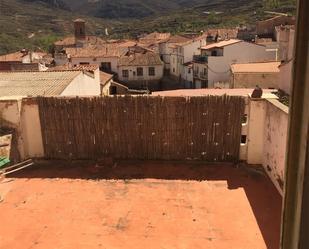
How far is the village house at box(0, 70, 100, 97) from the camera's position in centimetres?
1482

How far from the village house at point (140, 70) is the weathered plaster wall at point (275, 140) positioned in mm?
35937

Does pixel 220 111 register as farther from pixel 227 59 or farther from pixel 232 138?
pixel 227 59

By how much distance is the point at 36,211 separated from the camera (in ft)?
26.5

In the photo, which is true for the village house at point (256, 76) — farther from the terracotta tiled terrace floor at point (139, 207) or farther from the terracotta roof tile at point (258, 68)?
the terracotta tiled terrace floor at point (139, 207)

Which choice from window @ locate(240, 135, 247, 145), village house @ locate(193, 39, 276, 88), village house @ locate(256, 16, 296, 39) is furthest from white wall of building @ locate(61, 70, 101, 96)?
village house @ locate(256, 16, 296, 39)

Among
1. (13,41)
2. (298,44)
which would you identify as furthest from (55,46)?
(298,44)

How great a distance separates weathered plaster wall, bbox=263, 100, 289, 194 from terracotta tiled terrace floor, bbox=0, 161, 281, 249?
1.03ft

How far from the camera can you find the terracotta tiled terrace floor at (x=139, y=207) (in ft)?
22.5

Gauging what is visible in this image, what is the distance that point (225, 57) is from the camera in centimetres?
3556

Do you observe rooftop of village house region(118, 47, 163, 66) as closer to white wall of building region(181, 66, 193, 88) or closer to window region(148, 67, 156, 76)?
window region(148, 67, 156, 76)

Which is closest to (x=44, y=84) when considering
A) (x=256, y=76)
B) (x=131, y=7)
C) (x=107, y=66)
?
(x=256, y=76)

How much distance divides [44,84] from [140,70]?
2933 cm

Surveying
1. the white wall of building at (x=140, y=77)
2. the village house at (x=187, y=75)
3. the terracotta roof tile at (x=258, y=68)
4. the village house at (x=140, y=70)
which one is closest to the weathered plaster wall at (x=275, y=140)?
the terracotta roof tile at (x=258, y=68)

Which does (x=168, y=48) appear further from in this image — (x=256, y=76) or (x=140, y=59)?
(x=256, y=76)
